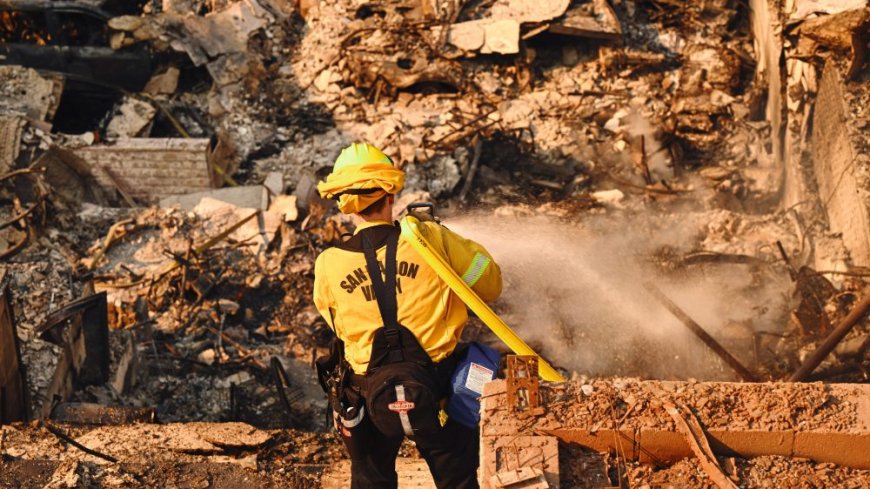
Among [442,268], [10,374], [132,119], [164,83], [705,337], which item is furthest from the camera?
[164,83]

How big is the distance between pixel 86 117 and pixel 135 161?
69.4 inches

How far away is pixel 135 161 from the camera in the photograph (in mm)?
10031

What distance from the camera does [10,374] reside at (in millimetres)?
5648

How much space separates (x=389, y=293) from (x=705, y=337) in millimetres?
3678

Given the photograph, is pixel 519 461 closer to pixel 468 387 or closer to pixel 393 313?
pixel 468 387

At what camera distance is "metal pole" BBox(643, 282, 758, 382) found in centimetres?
662

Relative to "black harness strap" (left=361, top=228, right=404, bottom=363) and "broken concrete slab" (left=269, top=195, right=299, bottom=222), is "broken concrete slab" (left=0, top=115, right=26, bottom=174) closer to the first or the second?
"broken concrete slab" (left=269, top=195, right=299, bottom=222)

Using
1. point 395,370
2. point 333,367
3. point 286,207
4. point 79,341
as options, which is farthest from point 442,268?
point 286,207

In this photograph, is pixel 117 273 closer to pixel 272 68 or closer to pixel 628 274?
pixel 272 68

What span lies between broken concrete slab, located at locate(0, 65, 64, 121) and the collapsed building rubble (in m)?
0.03

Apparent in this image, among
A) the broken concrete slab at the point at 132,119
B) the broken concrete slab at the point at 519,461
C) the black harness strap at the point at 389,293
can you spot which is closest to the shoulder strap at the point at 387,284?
the black harness strap at the point at 389,293

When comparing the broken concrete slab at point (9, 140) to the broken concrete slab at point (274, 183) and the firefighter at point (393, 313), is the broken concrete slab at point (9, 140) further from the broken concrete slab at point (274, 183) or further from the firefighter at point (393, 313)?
the firefighter at point (393, 313)

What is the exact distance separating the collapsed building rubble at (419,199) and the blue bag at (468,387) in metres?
0.35

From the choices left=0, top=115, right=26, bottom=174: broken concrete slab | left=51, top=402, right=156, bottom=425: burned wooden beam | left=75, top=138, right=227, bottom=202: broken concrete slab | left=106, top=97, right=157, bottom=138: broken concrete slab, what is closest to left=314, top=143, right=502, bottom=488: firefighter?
left=51, top=402, right=156, bottom=425: burned wooden beam
